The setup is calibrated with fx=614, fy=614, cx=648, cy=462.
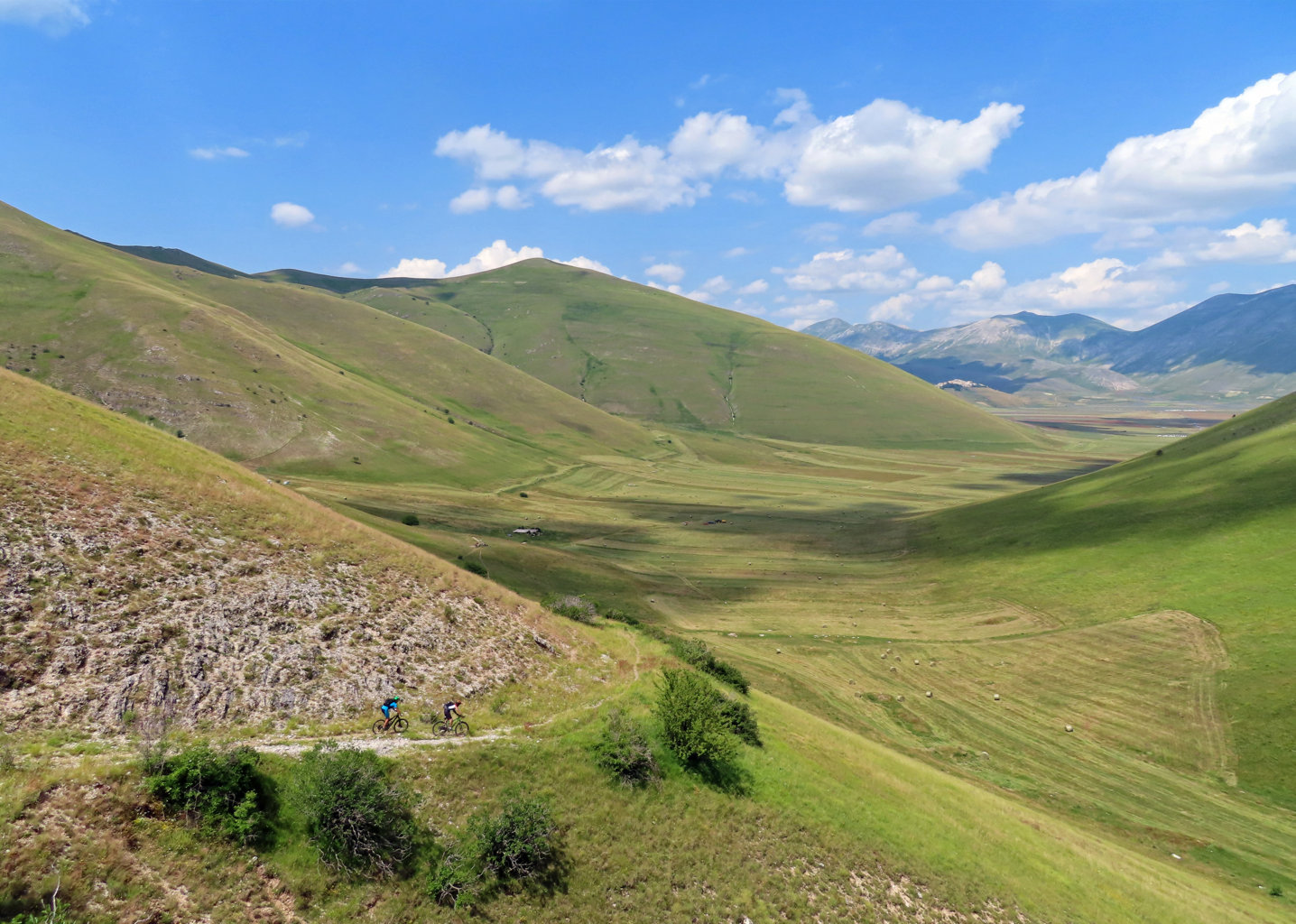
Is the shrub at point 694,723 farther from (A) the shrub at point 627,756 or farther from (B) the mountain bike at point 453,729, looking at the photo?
(B) the mountain bike at point 453,729

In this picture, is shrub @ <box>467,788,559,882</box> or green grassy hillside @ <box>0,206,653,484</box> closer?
shrub @ <box>467,788,559,882</box>

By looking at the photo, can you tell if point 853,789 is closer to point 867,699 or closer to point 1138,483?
point 867,699

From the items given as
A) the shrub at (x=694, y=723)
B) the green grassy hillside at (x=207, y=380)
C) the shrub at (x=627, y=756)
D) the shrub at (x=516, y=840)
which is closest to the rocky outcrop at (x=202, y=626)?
the shrub at (x=627, y=756)

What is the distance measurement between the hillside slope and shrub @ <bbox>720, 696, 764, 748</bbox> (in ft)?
33.8

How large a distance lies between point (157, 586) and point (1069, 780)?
55802 millimetres

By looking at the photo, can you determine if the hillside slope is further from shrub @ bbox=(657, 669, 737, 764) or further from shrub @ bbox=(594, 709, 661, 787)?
shrub @ bbox=(657, 669, 737, 764)

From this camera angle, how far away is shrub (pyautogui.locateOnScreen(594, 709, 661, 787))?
27.1 meters

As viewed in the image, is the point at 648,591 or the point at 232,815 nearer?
the point at 232,815

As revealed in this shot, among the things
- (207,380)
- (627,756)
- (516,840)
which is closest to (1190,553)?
(627,756)

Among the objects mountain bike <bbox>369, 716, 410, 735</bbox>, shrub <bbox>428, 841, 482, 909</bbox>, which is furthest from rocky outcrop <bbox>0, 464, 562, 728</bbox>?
shrub <bbox>428, 841, 482, 909</bbox>

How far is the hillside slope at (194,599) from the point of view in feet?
76.1

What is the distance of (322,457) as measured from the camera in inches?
5689

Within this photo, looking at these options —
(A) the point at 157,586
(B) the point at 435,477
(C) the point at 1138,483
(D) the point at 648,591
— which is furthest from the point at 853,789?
(B) the point at 435,477

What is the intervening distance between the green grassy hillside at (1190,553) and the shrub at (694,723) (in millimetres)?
38794
